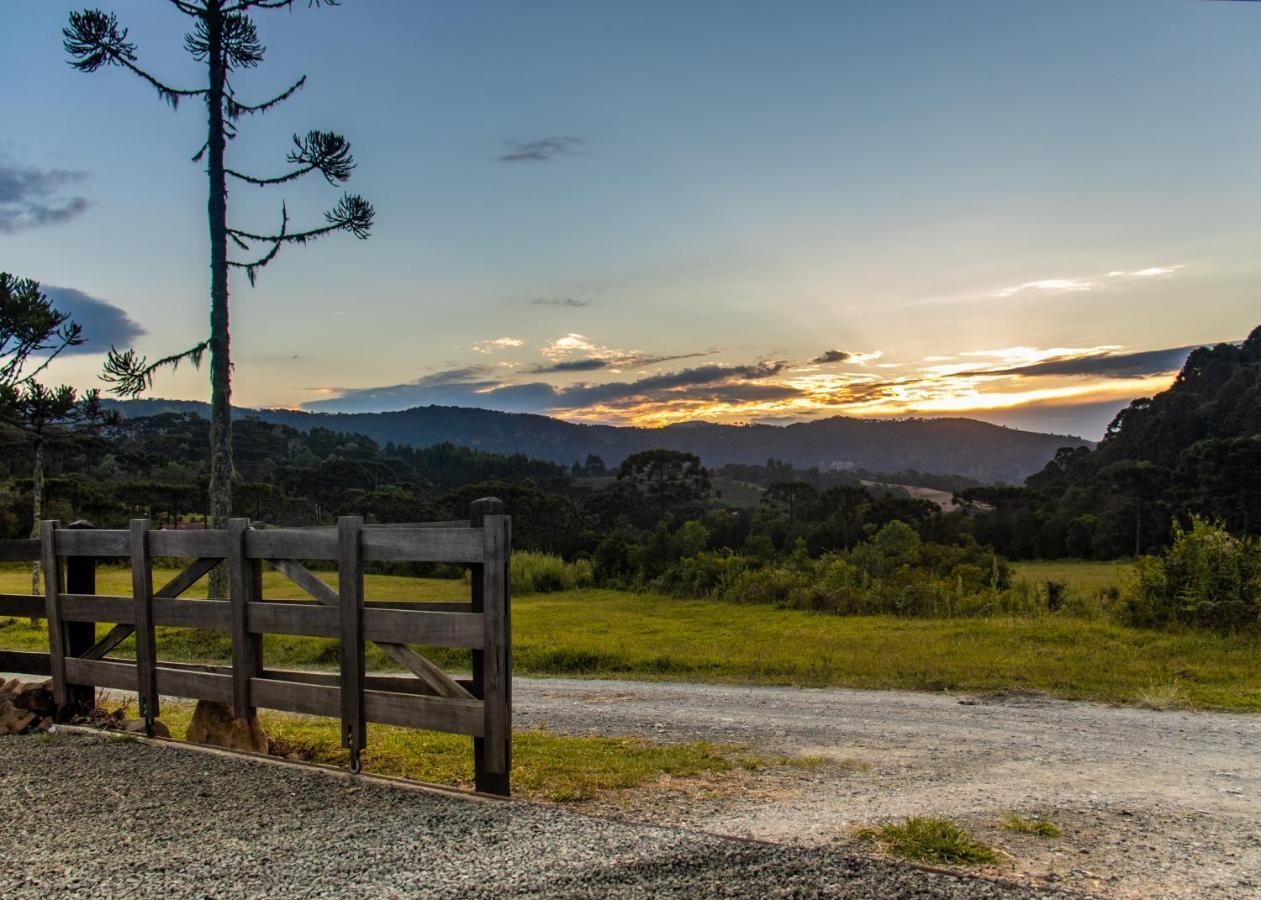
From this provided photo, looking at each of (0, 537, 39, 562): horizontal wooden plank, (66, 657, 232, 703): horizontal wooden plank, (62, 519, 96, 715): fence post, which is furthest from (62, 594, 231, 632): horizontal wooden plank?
(0, 537, 39, 562): horizontal wooden plank

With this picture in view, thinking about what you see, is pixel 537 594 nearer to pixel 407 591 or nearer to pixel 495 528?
pixel 407 591

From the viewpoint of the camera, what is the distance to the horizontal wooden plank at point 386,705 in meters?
5.50

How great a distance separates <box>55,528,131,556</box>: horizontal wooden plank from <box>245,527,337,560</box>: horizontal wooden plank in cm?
155

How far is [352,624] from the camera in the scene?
19.5 feet

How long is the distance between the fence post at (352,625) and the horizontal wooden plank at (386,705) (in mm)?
77

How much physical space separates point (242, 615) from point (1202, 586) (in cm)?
1439

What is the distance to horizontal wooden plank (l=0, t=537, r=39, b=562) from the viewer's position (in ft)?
25.6

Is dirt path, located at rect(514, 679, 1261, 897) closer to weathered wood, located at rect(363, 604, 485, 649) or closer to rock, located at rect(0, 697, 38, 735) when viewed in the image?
weathered wood, located at rect(363, 604, 485, 649)

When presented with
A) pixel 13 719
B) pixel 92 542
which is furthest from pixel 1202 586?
pixel 13 719

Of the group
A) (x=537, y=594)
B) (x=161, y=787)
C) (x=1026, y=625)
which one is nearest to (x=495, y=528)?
(x=161, y=787)

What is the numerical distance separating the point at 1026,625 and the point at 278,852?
526 inches

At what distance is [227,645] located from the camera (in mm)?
15922

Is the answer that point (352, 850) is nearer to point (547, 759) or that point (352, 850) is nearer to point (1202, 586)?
point (547, 759)

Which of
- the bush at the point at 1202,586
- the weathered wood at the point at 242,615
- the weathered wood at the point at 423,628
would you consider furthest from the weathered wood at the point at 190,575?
the bush at the point at 1202,586
